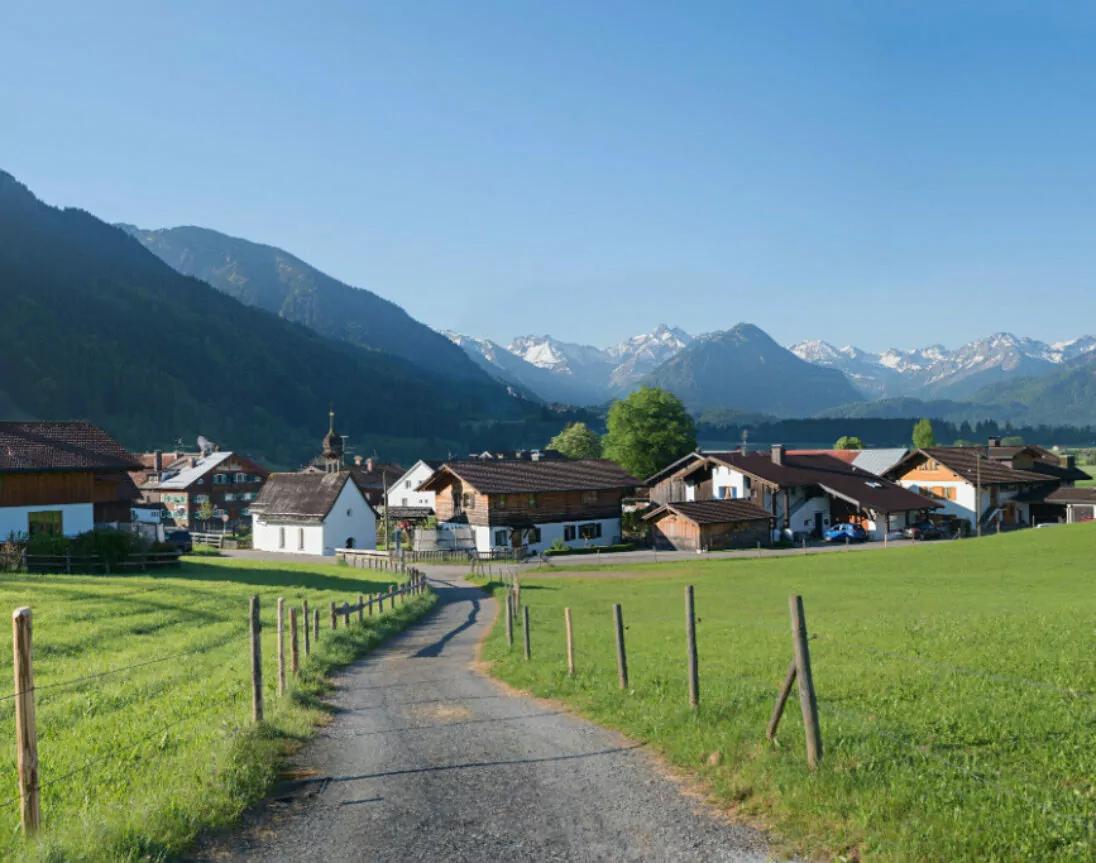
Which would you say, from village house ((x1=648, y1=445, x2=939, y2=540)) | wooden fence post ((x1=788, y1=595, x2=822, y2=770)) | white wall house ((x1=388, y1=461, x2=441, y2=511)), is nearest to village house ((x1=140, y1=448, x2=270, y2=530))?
white wall house ((x1=388, y1=461, x2=441, y2=511))

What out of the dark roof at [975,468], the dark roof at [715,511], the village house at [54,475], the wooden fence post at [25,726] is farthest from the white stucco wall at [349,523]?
the wooden fence post at [25,726]

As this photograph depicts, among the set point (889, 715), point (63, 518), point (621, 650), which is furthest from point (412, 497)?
point (889, 715)

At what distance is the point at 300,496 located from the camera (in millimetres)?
83625

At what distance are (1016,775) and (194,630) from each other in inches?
1007

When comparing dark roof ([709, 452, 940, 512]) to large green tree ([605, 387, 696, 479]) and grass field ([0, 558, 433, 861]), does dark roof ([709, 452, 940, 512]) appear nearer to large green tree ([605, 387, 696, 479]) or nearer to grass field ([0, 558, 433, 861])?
large green tree ([605, 387, 696, 479])

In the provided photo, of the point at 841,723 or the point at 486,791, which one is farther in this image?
the point at 841,723

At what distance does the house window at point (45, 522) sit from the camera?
49688 mm

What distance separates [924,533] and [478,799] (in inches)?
3000

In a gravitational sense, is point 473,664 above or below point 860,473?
below

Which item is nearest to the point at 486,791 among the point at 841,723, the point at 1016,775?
the point at 841,723

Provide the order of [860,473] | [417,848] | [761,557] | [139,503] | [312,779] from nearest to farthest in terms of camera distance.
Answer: [417,848] → [312,779] → [761,557] → [860,473] → [139,503]

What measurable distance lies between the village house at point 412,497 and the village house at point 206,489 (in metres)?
24.0

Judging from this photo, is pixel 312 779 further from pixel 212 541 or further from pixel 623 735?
pixel 212 541

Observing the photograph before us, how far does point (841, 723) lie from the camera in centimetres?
1123
